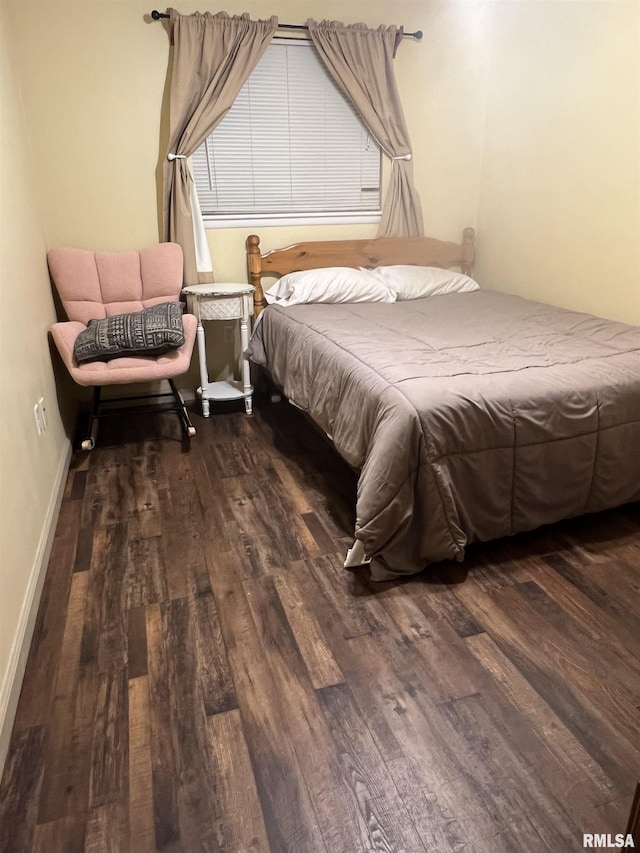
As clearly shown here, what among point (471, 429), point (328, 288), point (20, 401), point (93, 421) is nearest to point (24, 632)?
point (20, 401)

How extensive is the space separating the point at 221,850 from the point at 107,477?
1.85m

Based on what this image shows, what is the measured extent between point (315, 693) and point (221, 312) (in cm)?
227

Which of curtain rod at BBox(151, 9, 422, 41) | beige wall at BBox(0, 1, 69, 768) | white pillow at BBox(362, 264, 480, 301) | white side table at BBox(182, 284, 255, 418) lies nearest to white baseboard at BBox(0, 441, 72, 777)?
beige wall at BBox(0, 1, 69, 768)

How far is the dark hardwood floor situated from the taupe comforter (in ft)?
0.56

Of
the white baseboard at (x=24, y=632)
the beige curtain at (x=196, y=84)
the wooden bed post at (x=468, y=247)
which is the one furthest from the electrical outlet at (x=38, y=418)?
the wooden bed post at (x=468, y=247)

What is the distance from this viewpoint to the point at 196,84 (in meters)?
3.19

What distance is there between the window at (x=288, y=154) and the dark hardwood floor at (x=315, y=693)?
2121mm

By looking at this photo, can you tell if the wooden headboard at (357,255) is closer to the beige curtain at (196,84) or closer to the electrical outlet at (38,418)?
the beige curtain at (196,84)

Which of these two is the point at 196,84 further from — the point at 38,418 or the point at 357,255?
the point at 38,418

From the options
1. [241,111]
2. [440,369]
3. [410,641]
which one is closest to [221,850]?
[410,641]

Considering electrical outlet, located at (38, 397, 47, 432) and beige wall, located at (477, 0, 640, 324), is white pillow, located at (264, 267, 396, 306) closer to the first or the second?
beige wall, located at (477, 0, 640, 324)

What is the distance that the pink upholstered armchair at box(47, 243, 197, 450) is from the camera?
281cm

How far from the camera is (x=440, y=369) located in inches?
82.3

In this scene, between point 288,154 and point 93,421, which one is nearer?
point 93,421
